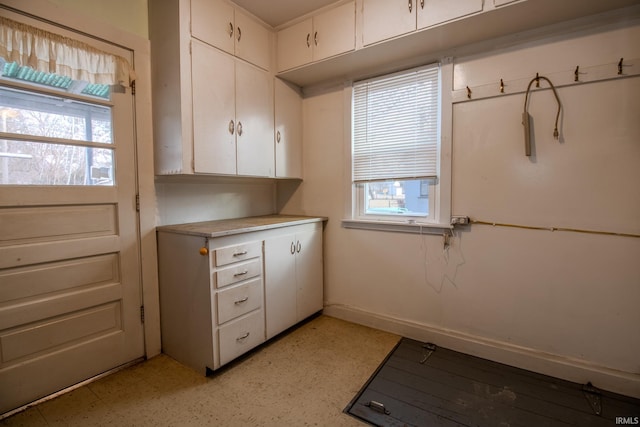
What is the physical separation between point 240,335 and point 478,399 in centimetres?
151

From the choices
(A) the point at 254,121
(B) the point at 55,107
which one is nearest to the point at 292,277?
(A) the point at 254,121

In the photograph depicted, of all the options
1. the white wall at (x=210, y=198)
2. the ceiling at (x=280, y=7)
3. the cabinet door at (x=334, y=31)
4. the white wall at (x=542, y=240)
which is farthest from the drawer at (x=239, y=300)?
the ceiling at (x=280, y=7)

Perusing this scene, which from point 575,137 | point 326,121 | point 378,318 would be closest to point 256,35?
point 326,121

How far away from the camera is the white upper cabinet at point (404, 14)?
1818 millimetres

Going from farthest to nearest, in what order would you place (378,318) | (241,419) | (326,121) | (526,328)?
(326,121)
(378,318)
(526,328)
(241,419)

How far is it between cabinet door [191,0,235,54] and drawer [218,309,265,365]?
1945mm

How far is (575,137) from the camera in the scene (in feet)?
6.01

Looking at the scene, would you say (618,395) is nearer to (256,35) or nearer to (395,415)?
(395,415)

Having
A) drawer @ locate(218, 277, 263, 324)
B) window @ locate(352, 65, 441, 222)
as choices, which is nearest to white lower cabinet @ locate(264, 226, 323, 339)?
drawer @ locate(218, 277, 263, 324)

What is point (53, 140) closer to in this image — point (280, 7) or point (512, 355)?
point (280, 7)

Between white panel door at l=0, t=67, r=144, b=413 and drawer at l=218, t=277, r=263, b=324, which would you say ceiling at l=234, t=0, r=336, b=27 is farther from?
drawer at l=218, t=277, r=263, b=324

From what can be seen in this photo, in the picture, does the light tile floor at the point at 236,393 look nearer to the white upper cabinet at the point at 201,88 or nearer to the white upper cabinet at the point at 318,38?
the white upper cabinet at the point at 201,88

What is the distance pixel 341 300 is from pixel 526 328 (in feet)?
4.71

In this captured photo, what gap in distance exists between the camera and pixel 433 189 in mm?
2322
